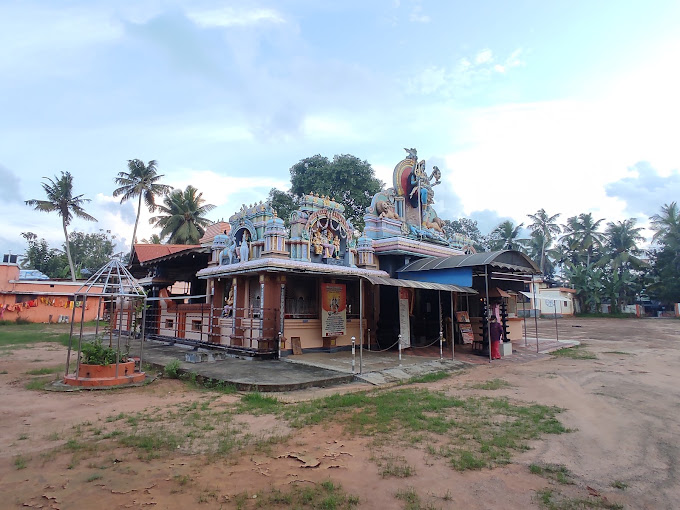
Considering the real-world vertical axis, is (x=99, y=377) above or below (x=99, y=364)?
below

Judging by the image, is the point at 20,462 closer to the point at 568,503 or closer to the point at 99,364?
the point at 99,364

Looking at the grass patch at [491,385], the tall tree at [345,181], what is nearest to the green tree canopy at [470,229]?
the tall tree at [345,181]

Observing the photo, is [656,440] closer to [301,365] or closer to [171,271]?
[301,365]

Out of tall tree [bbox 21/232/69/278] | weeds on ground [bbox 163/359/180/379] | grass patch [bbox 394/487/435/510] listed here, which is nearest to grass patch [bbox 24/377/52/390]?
weeds on ground [bbox 163/359/180/379]

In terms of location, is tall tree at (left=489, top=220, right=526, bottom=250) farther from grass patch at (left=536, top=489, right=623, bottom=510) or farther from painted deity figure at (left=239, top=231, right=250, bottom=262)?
grass patch at (left=536, top=489, right=623, bottom=510)

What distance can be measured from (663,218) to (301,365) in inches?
1868

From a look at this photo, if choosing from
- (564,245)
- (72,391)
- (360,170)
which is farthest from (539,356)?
(564,245)

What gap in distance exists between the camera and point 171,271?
18953mm

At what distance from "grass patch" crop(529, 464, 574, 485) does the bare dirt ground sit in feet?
0.16

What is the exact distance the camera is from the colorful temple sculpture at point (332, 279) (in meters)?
12.4

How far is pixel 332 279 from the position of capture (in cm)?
1375

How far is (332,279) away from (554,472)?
997 centimetres

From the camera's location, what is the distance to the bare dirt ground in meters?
3.62

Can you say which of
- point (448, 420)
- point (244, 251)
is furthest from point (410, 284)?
point (448, 420)
